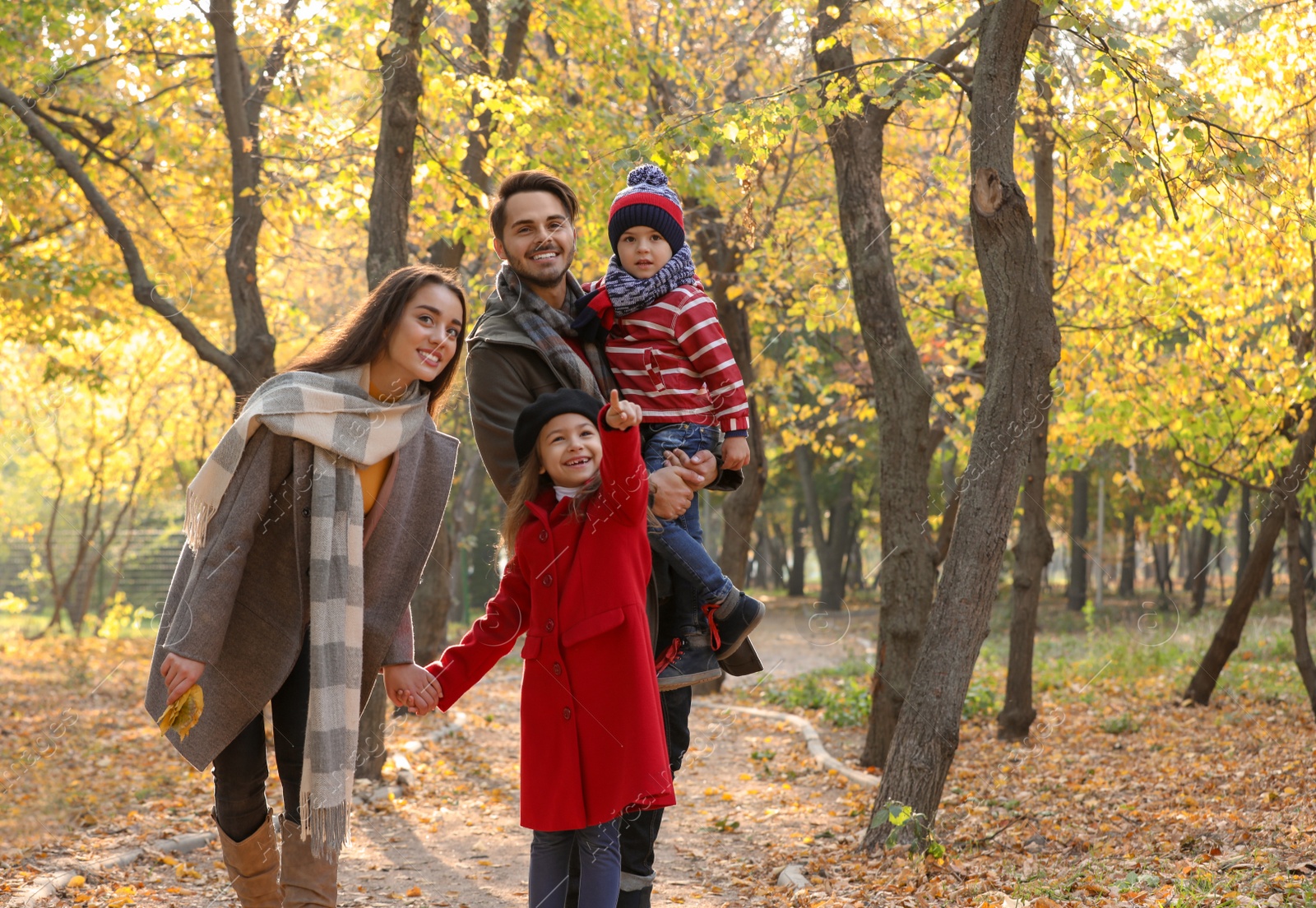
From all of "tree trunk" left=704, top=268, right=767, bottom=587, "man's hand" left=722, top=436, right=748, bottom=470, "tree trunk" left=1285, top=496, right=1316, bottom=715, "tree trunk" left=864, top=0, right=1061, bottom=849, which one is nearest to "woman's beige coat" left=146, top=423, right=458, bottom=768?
"man's hand" left=722, top=436, right=748, bottom=470

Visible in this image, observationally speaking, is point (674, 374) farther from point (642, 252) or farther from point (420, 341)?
point (420, 341)

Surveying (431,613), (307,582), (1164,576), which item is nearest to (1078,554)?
(1164,576)

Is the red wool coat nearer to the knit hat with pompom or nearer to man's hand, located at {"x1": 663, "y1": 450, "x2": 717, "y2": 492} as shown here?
man's hand, located at {"x1": 663, "y1": 450, "x2": 717, "y2": 492}

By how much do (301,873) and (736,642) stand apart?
1.36 metres

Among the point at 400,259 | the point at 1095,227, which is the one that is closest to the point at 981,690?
the point at 1095,227

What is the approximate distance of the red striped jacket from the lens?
3.11 metres

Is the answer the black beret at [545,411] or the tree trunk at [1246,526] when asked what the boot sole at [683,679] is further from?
the tree trunk at [1246,526]

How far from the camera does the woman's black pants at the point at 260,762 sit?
3.00m

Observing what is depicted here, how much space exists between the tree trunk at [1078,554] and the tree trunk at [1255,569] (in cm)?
1181

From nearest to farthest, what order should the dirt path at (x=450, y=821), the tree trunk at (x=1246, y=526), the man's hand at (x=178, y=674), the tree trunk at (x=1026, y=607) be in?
the man's hand at (x=178, y=674), the dirt path at (x=450, y=821), the tree trunk at (x=1026, y=607), the tree trunk at (x=1246, y=526)

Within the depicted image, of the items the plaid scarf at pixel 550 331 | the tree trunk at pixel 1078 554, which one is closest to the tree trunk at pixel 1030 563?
the plaid scarf at pixel 550 331

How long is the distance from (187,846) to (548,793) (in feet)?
11.5

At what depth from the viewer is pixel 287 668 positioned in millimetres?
3002

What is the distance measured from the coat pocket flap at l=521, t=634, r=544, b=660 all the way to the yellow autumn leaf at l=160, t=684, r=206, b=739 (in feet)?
2.76
